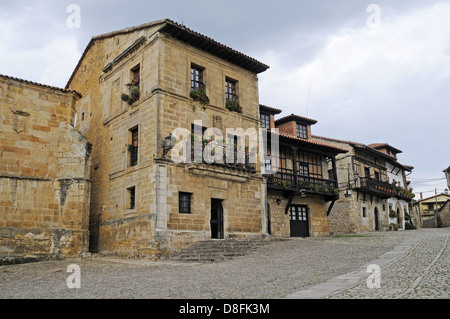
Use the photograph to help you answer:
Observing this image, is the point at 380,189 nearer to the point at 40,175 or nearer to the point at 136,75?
the point at 136,75

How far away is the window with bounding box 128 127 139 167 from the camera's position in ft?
55.8

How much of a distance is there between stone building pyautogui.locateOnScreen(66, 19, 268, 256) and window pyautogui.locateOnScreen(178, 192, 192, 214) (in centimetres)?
4

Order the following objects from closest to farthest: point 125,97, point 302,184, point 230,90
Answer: point 125,97
point 230,90
point 302,184

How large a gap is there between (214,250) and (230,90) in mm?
8596

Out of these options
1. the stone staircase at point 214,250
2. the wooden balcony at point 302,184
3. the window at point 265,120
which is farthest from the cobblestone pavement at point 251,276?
the window at point 265,120

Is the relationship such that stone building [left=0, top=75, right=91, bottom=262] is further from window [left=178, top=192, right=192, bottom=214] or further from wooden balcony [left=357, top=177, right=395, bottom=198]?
wooden balcony [left=357, top=177, right=395, bottom=198]

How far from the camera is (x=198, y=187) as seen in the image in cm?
1642

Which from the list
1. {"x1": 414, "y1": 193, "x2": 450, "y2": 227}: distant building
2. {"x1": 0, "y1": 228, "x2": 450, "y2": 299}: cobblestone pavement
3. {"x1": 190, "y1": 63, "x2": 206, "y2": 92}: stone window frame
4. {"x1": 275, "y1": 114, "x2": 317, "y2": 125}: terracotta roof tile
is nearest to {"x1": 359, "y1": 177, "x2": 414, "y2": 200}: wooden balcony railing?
{"x1": 275, "y1": 114, "x2": 317, "y2": 125}: terracotta roof tile

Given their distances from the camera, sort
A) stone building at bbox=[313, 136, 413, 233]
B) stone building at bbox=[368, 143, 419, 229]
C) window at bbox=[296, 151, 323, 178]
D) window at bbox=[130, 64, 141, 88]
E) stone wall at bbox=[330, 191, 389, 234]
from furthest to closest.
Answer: stone building at bbox=[368, 143, 419, 229] → stone building at bbox=[313, 136, 413, 233] → stone wall at bbox=[330, 191, 389, 234] → window at bbox=[296, 151, 323, 178] → window at bbox=[130, 64, 141, 88]

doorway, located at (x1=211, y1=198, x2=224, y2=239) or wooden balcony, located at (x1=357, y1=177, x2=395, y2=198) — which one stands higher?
wooden balcony, located at (x1=357, y1=177, x2=395, y2=198)

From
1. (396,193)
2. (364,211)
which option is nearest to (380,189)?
(364,211)

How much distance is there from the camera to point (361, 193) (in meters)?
30.9

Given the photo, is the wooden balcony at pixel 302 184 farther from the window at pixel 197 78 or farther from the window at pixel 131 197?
the window at pixel 131 197
